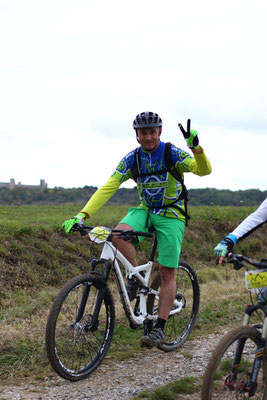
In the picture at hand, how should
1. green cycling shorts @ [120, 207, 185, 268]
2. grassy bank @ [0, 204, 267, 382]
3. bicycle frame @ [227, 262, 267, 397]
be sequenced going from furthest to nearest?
1. grassy bank @ [0, 204, 267, 382]
2. green cycling shorts @ [120, 207, 185, 268]
3. bicycle frame @ [227, 262, 267, 397]

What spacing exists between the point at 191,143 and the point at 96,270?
6.42ft

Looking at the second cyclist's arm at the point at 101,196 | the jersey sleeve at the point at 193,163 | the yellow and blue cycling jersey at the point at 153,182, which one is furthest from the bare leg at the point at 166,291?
the jersey sleeve at the point at 193,163

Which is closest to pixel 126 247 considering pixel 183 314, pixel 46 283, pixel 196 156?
pixel 196 156

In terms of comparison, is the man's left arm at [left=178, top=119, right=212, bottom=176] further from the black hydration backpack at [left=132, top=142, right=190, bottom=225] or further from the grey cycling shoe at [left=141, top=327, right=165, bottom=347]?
the grey cycling shoe at [left=141, top=327, right=165, bottom=347]

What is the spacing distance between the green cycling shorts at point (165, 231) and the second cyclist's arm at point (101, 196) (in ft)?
1.26

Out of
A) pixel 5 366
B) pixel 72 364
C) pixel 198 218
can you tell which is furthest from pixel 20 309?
pixel 198 218

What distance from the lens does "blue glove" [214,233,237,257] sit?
4038mm

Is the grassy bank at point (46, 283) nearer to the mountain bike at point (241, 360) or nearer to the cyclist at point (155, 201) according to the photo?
the cyclist at point (155, 201)

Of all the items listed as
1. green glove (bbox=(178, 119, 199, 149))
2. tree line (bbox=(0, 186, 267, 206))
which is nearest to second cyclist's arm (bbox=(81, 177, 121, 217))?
green glove (bbox=(178, 119, 199, 149))

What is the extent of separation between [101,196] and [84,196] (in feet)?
67.6

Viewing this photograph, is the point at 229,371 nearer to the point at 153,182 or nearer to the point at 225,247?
the point at 225,247

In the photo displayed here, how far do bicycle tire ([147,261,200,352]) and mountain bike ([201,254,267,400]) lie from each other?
2.42 metres

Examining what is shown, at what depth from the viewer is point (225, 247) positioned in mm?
4082

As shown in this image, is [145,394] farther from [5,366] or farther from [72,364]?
[5,366]
